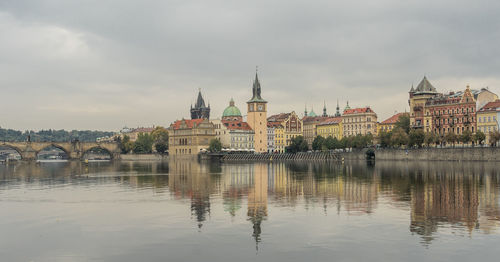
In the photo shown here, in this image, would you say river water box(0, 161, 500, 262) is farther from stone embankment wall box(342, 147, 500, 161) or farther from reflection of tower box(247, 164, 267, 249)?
stone embankment wall box(342, 147, 500, 161)

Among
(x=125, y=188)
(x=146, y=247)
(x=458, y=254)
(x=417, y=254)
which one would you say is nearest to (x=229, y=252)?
(x=146, y=247)

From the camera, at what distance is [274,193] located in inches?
2192

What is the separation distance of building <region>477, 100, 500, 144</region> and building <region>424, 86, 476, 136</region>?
7.78ft

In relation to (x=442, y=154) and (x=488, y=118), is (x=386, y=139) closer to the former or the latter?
(x=442, y=154)

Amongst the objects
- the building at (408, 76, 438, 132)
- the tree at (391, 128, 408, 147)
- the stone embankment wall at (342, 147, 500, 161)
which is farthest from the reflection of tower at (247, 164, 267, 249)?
the building at (408, 76, 438, 132)

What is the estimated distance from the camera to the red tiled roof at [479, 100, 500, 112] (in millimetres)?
151500

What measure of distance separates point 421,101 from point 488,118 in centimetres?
2883

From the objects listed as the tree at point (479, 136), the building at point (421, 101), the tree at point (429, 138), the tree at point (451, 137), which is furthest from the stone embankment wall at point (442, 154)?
the building at point (421, 101)

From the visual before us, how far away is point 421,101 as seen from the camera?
179 m

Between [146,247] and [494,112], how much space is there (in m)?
140

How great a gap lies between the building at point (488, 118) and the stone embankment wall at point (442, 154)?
1992 cm

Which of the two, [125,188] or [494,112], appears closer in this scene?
[125,188]

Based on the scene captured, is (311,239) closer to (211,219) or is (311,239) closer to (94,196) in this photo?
(211,219)

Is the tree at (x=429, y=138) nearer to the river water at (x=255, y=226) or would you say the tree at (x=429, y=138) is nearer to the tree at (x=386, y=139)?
the tree at (x=386, y=139)
